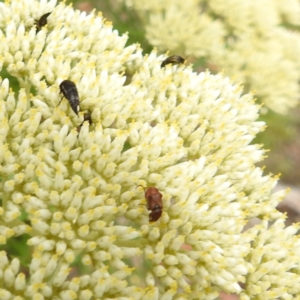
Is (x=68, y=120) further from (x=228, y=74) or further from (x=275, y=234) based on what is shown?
(x=228, y=74)

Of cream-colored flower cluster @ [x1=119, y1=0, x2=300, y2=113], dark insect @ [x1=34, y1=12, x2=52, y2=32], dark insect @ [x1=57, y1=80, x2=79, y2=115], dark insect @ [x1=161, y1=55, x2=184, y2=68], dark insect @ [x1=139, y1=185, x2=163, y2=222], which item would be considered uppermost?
cream-colored flower cluster @ [x1=119, y1=0, x2=300, y2=113]

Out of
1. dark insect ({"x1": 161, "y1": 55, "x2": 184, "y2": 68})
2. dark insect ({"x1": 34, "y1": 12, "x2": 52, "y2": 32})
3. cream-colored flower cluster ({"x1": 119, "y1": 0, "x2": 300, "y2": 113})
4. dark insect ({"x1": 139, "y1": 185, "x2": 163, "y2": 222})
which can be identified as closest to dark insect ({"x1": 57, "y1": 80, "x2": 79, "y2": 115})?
dark insect ({"x1": 139, "y1": 185, "x2": 163, "y2": 222})

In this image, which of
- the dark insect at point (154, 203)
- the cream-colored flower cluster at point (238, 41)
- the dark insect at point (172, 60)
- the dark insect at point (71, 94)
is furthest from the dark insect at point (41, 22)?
the cream-colored flower cluster at point (238, 41)

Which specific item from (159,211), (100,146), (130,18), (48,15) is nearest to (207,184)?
(159,211)

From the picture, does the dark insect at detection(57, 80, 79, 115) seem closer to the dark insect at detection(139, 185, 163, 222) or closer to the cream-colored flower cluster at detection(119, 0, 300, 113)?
the dark insect at detection(139, 185, 163, 222)

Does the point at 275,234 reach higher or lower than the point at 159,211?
higher

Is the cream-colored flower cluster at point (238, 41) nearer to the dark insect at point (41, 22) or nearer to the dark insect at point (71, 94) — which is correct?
the dark insect at point (41, 22)
